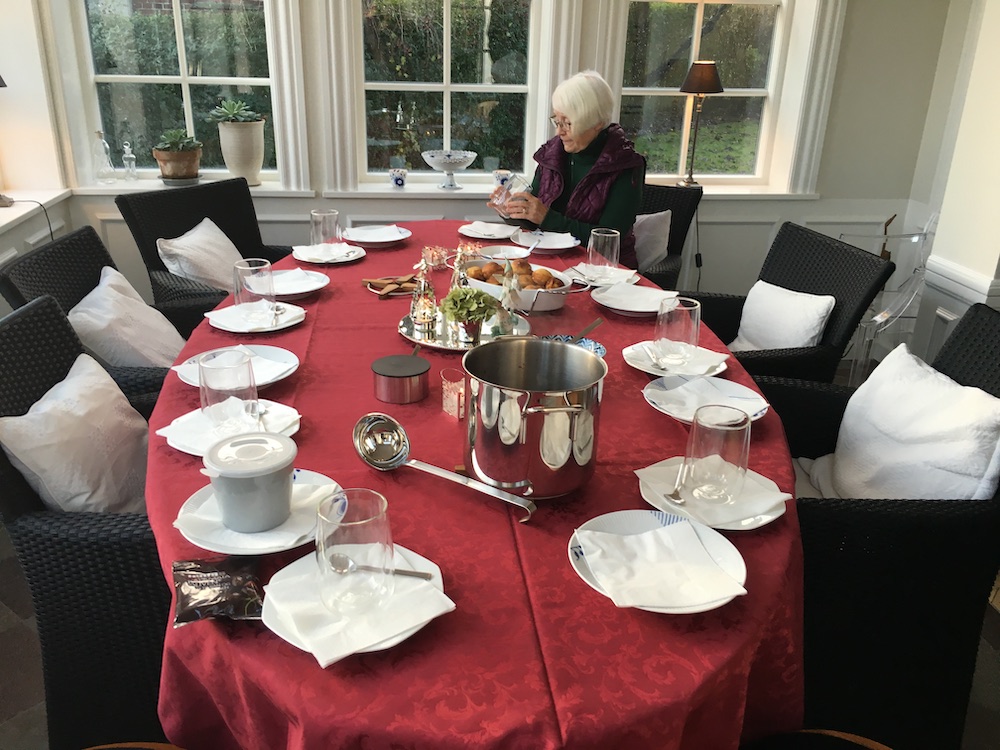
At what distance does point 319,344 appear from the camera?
184cm

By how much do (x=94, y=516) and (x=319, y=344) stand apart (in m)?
0.65

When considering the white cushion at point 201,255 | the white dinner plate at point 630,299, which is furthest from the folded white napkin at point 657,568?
the white cushion at point 201,255

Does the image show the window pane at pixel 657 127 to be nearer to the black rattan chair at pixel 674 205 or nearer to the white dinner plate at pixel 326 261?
the black rattan chair at pixel 674 205

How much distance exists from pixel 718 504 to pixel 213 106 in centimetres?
357

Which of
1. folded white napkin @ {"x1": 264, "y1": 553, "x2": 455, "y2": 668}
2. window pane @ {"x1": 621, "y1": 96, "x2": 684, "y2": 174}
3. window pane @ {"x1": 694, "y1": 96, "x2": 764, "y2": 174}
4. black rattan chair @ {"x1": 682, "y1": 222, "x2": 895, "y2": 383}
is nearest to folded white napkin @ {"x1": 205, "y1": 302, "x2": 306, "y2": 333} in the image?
folded white napkin @ {"x1": 264, "y1": 553, "x2": 455, "y2": 668}

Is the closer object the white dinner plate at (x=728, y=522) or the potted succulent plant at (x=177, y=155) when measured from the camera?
the white dinner plate at (x=728, y=522)

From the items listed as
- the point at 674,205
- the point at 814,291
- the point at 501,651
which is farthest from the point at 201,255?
the point at 501,651

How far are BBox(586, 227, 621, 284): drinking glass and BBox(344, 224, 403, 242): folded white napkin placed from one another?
782 millimetres

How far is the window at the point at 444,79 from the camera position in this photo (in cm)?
385

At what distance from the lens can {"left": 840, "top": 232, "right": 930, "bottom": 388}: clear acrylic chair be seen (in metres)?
3.12

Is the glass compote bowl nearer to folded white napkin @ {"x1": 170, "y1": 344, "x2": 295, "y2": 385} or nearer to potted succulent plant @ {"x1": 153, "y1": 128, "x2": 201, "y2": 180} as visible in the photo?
potted succulent plant @ {"x1": 153, "y1": 128, "x2": 201, "y2": 180}

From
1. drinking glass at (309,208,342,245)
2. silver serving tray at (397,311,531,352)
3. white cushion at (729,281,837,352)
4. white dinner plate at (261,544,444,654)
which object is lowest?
white cushion at (729,281,837,352)

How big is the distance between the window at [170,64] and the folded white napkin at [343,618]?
3.44 metres

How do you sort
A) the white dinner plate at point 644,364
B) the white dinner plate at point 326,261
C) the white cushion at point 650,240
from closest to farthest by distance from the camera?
1. the white dinner plate at point 644,364
2. the white dinner plate at point 326,261
3. the white cushion at point 650,240
